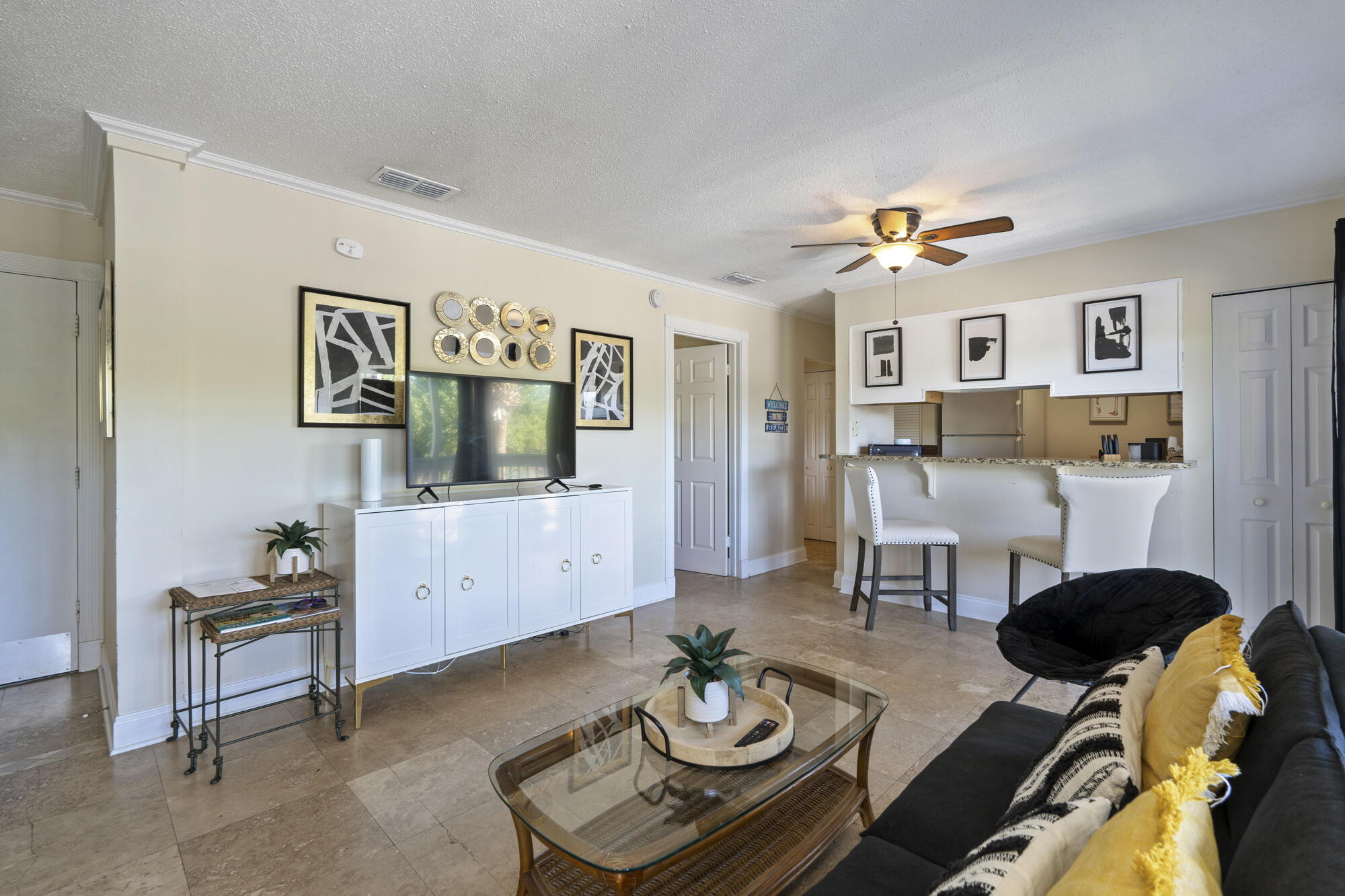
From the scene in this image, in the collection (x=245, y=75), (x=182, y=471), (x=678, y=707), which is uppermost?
(x=245, y=75)

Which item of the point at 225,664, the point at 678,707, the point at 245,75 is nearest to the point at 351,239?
the point at 245,75

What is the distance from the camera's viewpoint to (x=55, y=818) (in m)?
2.00

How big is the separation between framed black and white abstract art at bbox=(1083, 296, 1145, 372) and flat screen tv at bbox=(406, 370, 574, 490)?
3265 mm

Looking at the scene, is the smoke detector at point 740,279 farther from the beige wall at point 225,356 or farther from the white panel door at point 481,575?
the white panel door at point 481,575

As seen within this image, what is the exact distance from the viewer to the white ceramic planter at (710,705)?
171 cm

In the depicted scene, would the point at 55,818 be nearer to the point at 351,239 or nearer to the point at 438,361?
the point at 438,361

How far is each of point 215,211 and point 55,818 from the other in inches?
94.7

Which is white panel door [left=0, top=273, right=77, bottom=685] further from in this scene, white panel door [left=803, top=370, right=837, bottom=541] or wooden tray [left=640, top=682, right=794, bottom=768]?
white panel door [left=803, top=370, right=837, bottom=541]

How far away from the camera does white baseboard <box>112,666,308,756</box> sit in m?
2.44

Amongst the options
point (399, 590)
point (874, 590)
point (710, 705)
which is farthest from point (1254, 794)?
point (874, 590)

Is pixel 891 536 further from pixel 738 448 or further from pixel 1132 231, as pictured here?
pixel 1132 231

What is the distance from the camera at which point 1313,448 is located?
3.16m

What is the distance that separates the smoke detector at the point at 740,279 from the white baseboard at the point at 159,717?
12.5 feet

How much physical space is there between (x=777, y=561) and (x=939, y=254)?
3.32 m
